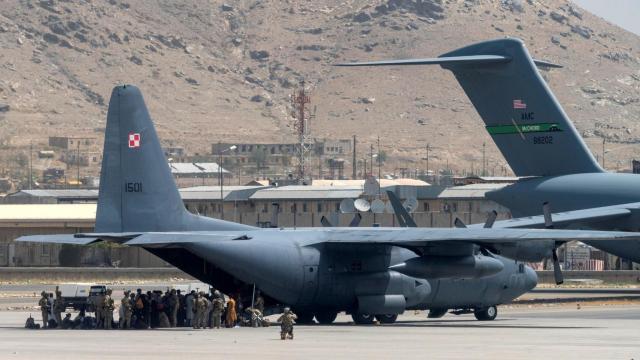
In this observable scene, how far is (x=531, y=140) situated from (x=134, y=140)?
20381mm

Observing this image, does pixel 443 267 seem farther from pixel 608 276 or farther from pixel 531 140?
pixel 608 276

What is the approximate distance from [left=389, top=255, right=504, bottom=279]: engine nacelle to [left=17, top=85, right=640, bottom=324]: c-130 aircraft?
0.03 m

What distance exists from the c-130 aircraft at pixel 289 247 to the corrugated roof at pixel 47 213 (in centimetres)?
5212

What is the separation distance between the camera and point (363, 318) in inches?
2168

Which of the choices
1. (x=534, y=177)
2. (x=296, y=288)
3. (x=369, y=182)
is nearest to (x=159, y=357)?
(x=296, y=288)

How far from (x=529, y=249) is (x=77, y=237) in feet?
48.1

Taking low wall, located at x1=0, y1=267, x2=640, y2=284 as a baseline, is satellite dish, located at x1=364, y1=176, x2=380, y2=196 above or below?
above

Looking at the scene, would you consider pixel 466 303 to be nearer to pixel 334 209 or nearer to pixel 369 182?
pixel 369 182

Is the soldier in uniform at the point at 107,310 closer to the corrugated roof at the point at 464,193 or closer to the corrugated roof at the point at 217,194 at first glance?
the corrugated roof at the point at 464,193

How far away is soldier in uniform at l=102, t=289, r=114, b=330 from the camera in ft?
171

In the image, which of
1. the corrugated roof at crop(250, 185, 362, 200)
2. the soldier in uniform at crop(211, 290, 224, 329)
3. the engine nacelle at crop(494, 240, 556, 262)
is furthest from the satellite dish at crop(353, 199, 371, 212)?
the corrugated roof at crop(250, 185, 362, 200)

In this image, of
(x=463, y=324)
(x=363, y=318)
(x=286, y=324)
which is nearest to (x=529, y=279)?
(x=463, y=324)

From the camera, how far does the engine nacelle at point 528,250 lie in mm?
53344

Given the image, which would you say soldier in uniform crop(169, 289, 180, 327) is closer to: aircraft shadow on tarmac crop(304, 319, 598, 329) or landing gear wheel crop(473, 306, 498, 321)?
aircraft shadow on tarmac crop(304, 319, 598, 329)
